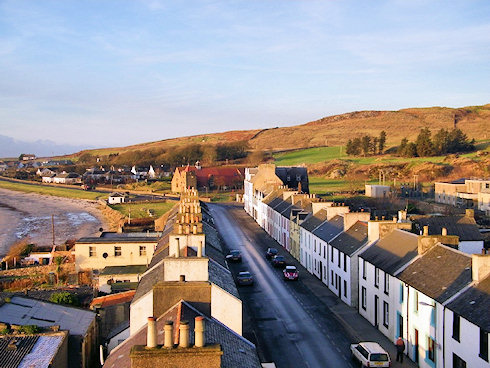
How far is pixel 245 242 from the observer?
58.7m

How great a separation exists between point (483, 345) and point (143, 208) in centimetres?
8063

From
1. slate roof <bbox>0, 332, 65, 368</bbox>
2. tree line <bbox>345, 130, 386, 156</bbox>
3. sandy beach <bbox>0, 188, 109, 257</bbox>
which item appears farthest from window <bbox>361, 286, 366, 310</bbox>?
tree line <bbox>345, 130, 386, 156</bbox>

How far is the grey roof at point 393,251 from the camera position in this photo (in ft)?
89.2

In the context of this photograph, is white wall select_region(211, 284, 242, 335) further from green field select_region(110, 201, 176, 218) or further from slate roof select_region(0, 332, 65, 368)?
green field select_region(110, 201, 176, 218)

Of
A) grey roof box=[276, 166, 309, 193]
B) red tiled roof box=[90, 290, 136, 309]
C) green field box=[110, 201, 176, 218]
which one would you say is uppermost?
grey roof box=[276, 166, 309, 193]

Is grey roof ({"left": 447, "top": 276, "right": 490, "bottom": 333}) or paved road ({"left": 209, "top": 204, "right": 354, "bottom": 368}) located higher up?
grey roof ({"left": 447, "top": 276, "right": 490, "bottom": 333})

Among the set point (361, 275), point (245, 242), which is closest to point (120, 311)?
point (361, 275)

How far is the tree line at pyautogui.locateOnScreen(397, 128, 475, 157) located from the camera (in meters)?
132

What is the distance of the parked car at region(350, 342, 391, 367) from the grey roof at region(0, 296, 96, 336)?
1234cm

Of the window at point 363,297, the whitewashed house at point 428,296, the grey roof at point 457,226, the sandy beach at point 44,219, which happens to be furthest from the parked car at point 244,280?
the sandy beach at point 44,219

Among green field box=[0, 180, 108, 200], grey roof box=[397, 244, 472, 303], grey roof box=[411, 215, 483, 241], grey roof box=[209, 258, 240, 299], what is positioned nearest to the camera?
grey roof box=[209, 258, 240, 299]

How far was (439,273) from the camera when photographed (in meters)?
23.6

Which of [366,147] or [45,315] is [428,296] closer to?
[45,315]

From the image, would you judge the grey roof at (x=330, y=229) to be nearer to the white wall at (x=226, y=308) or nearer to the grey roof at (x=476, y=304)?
the grey roof at (x=476, y=304)
